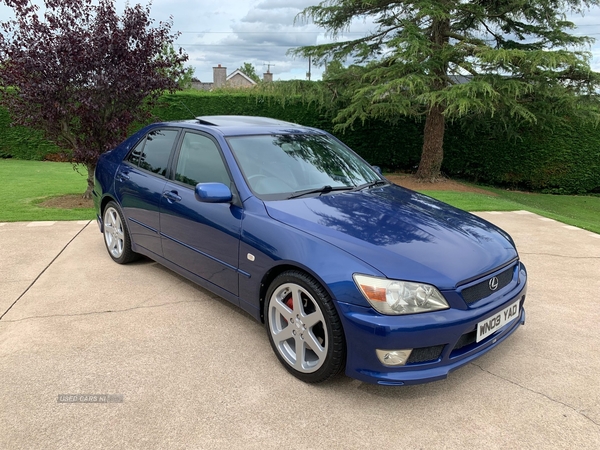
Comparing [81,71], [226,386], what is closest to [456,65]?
[81,71]

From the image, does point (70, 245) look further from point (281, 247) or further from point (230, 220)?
point (281, 247)

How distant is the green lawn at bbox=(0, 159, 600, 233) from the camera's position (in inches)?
288

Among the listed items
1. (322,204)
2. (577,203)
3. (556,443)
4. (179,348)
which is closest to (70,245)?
(179,348)

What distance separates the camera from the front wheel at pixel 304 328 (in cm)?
253

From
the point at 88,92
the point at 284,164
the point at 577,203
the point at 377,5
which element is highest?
the point at 377,5

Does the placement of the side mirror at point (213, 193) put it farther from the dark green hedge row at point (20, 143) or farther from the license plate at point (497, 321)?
the dark green hedge row at point (20, 143)

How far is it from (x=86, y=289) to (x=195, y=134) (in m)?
1.79

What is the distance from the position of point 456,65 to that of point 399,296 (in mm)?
10760

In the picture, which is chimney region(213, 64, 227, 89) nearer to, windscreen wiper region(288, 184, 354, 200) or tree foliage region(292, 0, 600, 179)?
tree foliage region(292, 0, 600, 179)

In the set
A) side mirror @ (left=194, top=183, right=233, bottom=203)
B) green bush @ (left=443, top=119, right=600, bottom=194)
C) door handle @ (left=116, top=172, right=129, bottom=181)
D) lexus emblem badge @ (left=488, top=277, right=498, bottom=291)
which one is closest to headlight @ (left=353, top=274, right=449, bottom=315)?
lexus emblem badge @ (left=488, top=277, right=498, bottom=291)

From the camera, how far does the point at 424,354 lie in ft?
7.98

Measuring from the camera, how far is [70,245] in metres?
5.51

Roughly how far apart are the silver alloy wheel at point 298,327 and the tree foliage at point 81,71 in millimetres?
6032

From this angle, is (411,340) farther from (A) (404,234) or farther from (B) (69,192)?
(B) (69,192)
